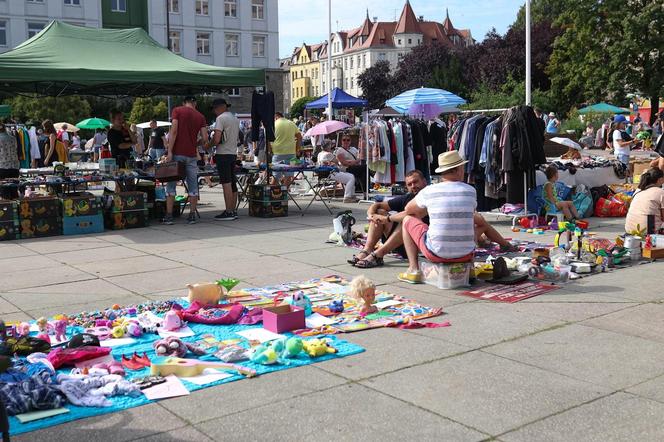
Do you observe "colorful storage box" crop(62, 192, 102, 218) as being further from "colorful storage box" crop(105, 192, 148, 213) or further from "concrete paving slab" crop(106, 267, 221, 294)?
"concrete paving slab" crop(106, 267, 221, 294)

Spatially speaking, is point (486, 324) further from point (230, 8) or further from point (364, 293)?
point (230, 8)

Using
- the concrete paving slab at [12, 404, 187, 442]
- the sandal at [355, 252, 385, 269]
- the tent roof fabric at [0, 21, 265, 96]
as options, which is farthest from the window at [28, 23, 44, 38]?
the concrete paving slab at [12, 404, 187, 442]

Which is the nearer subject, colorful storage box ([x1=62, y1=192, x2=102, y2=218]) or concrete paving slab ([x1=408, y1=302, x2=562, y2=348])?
concrete paving slab ([x1=408, y1=302, x2=562, y2=348])

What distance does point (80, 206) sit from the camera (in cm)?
1125

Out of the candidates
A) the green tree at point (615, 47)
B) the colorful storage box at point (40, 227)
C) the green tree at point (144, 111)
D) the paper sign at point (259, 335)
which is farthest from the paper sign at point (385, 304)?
the green tree at point (615, 47)

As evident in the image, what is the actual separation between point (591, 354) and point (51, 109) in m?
40.6

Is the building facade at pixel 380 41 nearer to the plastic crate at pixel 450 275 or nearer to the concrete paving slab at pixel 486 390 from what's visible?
the plastic crate at pixel 450 275

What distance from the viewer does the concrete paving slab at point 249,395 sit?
411cm

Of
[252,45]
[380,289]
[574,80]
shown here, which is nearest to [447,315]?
[380,289]

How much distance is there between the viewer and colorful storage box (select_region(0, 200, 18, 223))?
420 inches

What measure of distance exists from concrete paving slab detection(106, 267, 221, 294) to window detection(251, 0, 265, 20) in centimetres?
6044

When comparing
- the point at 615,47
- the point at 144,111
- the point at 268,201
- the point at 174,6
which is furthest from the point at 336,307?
the point at 174,6

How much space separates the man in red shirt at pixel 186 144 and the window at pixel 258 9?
55.9m

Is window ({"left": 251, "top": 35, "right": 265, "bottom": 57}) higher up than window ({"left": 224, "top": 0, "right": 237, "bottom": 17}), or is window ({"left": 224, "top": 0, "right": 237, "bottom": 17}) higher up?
window ({"left": 224, "top": 0, "right": 237, "bottom": 17})
